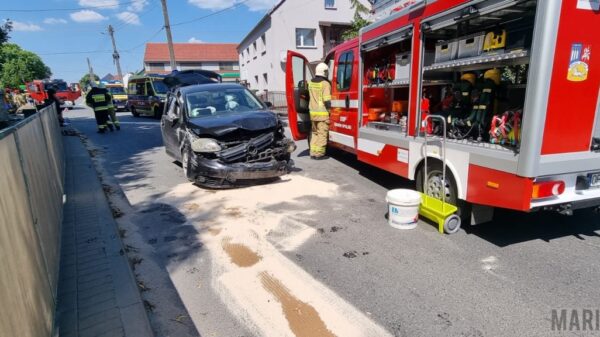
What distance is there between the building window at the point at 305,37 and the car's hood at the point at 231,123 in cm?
2091

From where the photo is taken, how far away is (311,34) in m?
26.4

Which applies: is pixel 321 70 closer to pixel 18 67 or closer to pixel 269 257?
pixel 269 257

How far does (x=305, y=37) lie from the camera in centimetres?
2622

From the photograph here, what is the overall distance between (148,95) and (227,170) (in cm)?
1489

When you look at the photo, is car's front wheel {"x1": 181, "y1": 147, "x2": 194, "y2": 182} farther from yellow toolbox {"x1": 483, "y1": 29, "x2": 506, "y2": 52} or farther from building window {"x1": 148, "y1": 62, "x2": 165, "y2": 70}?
building window {"x1": 148, "y1": 62, "x2": 165, "y2": 70}

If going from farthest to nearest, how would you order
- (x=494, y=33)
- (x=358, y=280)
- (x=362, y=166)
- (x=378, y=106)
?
(x=362, y=166) → (x=378, y=106) → (x=494, y=33) → (x=358, y=280)

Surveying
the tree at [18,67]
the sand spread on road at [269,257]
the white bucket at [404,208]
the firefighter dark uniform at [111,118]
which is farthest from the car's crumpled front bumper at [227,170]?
the tree at [18,67]

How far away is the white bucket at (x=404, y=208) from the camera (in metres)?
4.11

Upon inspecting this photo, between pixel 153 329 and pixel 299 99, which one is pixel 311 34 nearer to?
pixel 299 99

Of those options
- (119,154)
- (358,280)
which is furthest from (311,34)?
(358,280)

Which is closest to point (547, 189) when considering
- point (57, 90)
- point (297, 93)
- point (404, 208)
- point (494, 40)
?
point (404, 208)

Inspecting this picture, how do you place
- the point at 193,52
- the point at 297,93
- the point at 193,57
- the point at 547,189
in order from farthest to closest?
the point at 193,52
the point at 193,57
the point at 297,93
the point at 547,189

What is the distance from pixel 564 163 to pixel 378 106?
3713mm

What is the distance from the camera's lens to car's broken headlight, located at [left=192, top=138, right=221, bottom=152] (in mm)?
5727
